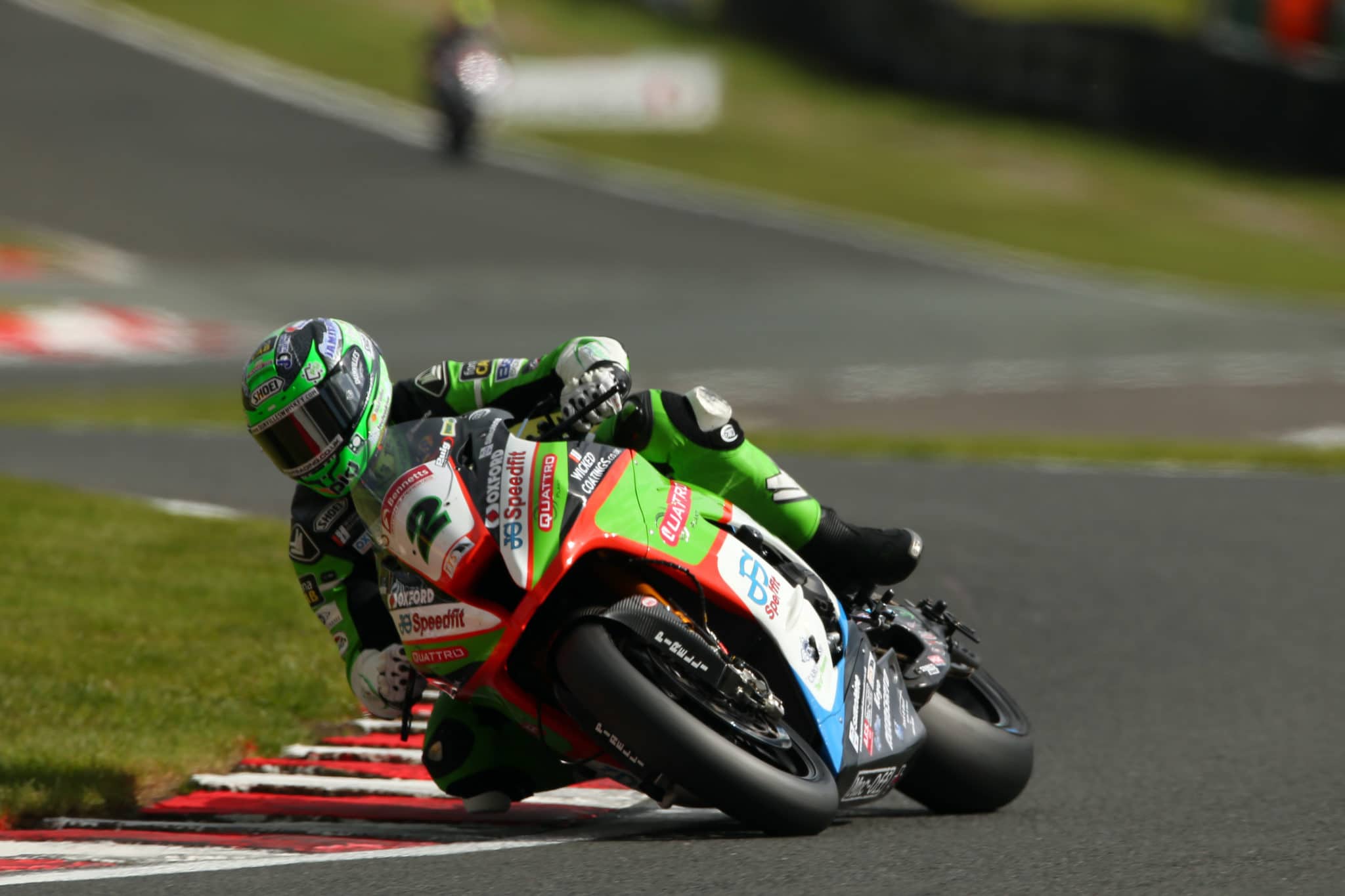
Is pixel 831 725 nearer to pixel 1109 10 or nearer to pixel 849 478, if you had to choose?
pixel 849 478

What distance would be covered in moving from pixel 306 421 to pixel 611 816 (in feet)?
4.83

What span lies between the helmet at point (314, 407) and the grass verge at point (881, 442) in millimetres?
7281

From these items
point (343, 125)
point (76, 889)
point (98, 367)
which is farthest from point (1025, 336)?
point (76, 889)

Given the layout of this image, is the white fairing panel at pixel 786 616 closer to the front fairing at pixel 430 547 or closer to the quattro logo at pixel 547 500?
the quattro logo at pixel 547 500

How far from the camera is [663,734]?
3.90 meters

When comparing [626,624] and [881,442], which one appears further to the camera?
[881,442]

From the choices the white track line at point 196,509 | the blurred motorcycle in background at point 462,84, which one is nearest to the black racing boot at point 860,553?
the white track line at point 196,509

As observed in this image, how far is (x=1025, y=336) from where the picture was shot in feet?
60.5

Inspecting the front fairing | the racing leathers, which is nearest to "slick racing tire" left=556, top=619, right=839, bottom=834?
the front fairing

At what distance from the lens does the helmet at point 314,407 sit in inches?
167

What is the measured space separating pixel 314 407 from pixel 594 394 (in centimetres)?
73

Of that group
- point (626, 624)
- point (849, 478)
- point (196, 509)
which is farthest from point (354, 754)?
point (849, 478)

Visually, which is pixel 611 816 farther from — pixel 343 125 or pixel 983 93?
pixel 983 93

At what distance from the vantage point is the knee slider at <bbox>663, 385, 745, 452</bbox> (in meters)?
4.74
